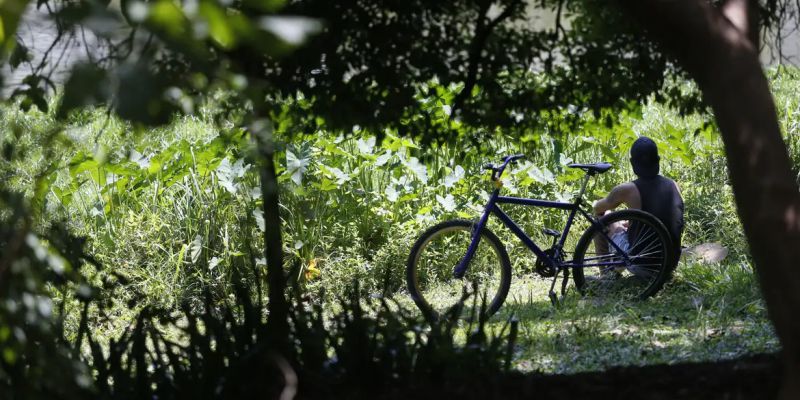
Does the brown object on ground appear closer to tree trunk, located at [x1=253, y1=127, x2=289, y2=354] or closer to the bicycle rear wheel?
the bicycle rear wheel

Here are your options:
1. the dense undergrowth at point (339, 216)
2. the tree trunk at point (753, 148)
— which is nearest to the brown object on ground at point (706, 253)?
the dense undergrowth at point (339, 216)

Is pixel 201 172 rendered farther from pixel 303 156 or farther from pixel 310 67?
pixel 310 67

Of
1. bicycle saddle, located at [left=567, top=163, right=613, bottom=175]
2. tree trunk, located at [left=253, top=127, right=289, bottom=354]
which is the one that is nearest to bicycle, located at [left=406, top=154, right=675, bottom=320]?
bicycle saddle, located at [left=567, top=163, right=613, bottom=175]

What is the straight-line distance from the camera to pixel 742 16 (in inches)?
115

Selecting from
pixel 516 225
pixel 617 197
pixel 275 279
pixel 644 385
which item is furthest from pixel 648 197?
pixel 275 279

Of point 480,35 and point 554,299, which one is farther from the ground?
point 480,35

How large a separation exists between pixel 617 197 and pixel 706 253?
101cm

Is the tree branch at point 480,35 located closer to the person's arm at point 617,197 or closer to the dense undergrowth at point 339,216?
the dense undergrowth at point 339,216

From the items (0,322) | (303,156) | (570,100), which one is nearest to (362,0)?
(570,100)

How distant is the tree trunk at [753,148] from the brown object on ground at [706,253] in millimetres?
4527

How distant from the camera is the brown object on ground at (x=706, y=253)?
7.24m

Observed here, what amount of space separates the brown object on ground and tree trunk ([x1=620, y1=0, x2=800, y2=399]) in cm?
453

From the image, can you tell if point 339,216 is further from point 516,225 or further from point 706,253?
point 706,253

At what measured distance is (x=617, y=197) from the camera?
22.5 ft
